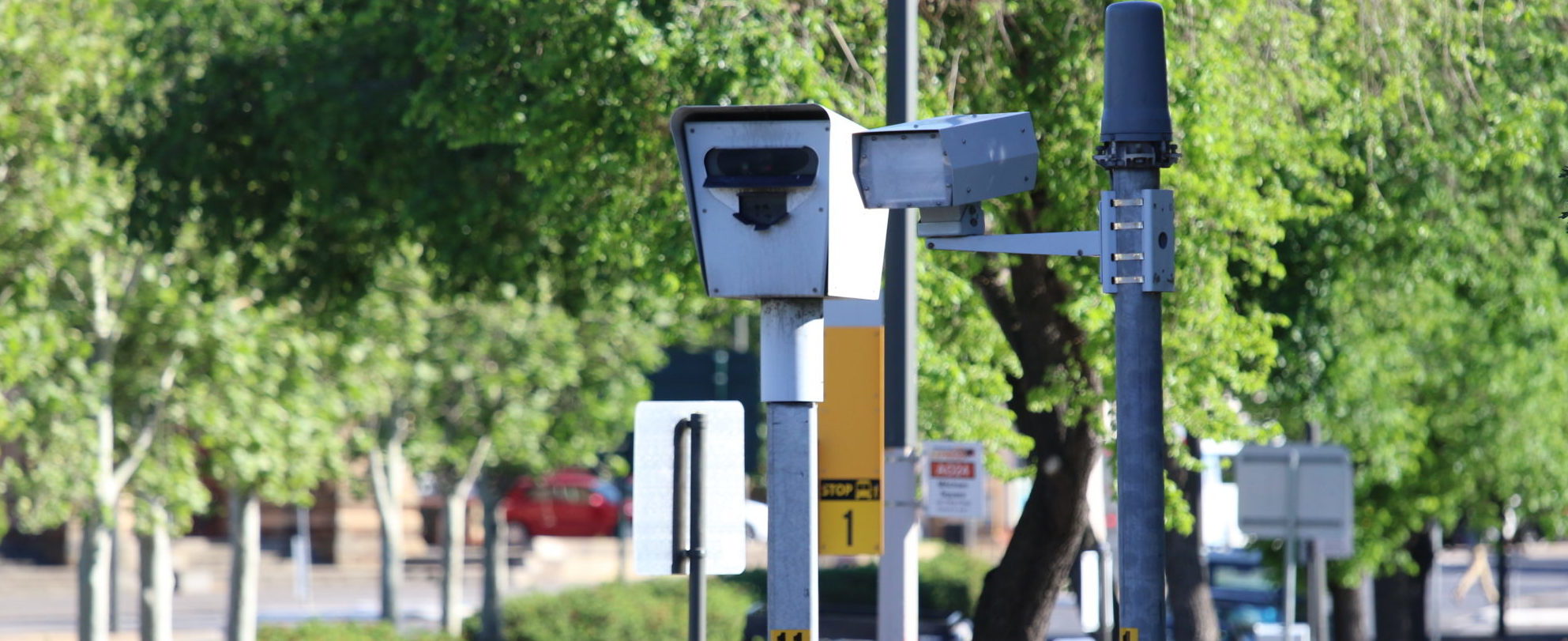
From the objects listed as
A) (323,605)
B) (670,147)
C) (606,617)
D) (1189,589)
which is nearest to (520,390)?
(606,617)

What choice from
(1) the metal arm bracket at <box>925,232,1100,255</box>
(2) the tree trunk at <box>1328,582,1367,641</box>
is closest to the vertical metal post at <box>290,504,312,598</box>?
(2) the tree trunk at <box>1328,582,1367,641</box>

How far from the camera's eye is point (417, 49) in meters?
12.7

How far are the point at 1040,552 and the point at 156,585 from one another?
10430 mm

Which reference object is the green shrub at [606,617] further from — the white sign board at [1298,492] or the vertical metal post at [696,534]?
the vertical metal post at [696,534]

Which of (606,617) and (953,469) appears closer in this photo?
(953,469)

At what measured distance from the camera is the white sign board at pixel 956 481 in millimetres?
12406

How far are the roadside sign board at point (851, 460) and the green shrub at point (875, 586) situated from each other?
18562mm

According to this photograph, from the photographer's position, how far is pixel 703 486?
20.1ft

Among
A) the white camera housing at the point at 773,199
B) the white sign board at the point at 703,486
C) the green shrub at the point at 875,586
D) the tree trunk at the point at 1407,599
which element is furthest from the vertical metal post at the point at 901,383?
the tree trunk at the point at 1407,599

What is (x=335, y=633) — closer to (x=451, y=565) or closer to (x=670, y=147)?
(x=451, y=565)

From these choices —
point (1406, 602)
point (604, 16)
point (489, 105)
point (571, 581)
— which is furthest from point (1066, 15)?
point (571, 581)

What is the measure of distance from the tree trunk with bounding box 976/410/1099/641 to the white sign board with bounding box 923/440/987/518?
1351mm

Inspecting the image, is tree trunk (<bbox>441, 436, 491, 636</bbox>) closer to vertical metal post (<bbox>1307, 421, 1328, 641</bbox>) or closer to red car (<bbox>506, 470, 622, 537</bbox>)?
vertical metal post (<bbox>1307, 421, 1328, 641</bbox>)

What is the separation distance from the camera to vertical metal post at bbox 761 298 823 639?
5035mm
